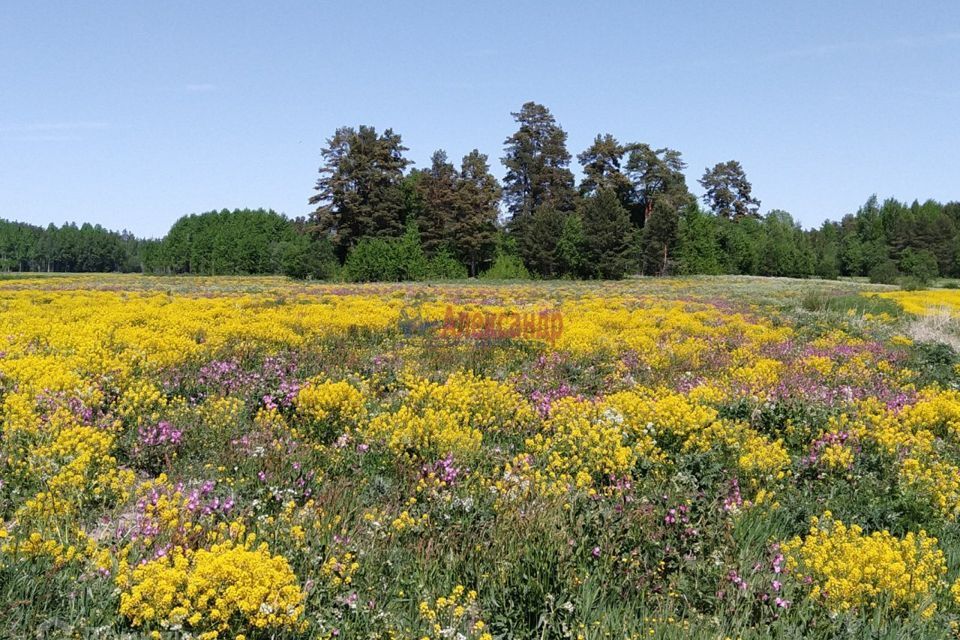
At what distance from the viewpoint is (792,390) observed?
7.82m

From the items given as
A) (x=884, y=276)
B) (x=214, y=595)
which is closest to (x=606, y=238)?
(x=884, y=276)

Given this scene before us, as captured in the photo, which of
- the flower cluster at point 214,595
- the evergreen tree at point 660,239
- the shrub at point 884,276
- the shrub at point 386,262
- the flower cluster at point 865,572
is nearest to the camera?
the flower cluster at point 214,595

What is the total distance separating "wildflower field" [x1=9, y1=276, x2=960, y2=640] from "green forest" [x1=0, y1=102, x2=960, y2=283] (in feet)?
183

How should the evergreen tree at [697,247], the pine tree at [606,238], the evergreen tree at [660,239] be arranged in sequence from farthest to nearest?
1. the evergreen tree at [697,247]
2. the evergreen tree at [660,239]
3. the pine tree at [606,238]

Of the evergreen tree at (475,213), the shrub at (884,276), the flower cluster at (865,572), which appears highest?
the evergreen tree at (475,213)

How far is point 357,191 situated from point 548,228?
22.3 m

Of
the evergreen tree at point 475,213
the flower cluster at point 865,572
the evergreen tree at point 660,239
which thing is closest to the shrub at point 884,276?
the evergreen tree at point 660,239

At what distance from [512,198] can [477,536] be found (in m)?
82.1

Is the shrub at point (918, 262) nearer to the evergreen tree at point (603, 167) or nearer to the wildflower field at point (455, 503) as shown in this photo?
the evergreen tree at point (603, 167)

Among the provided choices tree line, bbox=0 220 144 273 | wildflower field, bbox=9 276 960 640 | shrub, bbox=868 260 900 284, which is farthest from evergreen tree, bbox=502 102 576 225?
tree line, bbox=0 220 144 273

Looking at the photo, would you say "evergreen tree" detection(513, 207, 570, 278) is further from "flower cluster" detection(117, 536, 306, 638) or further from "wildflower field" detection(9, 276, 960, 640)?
"flower cluster" detection(117, 536, 306, 638)

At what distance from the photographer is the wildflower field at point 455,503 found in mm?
2973

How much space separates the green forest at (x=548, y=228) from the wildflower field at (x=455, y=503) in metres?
55.7

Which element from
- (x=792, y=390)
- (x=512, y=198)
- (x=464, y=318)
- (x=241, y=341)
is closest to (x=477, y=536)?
(x=792, y=390)
